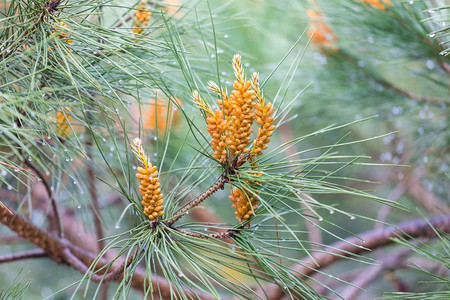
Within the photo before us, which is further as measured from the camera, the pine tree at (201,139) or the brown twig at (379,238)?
the brown twig at (379,238)

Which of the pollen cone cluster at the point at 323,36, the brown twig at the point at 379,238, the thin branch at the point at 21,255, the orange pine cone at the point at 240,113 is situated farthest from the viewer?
the pollen cone cluster at the point at 323,36

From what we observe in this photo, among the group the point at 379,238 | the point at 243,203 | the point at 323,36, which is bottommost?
the point at 379,238

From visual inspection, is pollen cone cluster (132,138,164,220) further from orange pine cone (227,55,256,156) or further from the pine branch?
the pine branch

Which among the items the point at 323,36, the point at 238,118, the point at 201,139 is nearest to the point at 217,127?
the point at 238,118

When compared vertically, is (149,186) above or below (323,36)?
below

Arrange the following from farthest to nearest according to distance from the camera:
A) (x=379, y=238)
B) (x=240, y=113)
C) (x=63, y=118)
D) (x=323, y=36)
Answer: (x=323, y=36)
(x=379, y=238)
(x=63, y=118)
(x=240, y=113)

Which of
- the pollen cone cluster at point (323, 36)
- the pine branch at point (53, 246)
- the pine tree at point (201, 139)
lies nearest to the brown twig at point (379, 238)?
the pine tree at point (201, 139)

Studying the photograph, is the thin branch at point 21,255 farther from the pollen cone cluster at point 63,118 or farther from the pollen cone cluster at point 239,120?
the pollen cone cluster at point 239,120

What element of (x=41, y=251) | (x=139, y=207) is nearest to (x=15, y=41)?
(x=139, y=207)

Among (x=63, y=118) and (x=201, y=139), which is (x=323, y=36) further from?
(x=63, y=118)

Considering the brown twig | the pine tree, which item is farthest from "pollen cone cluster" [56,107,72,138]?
the brown twig
